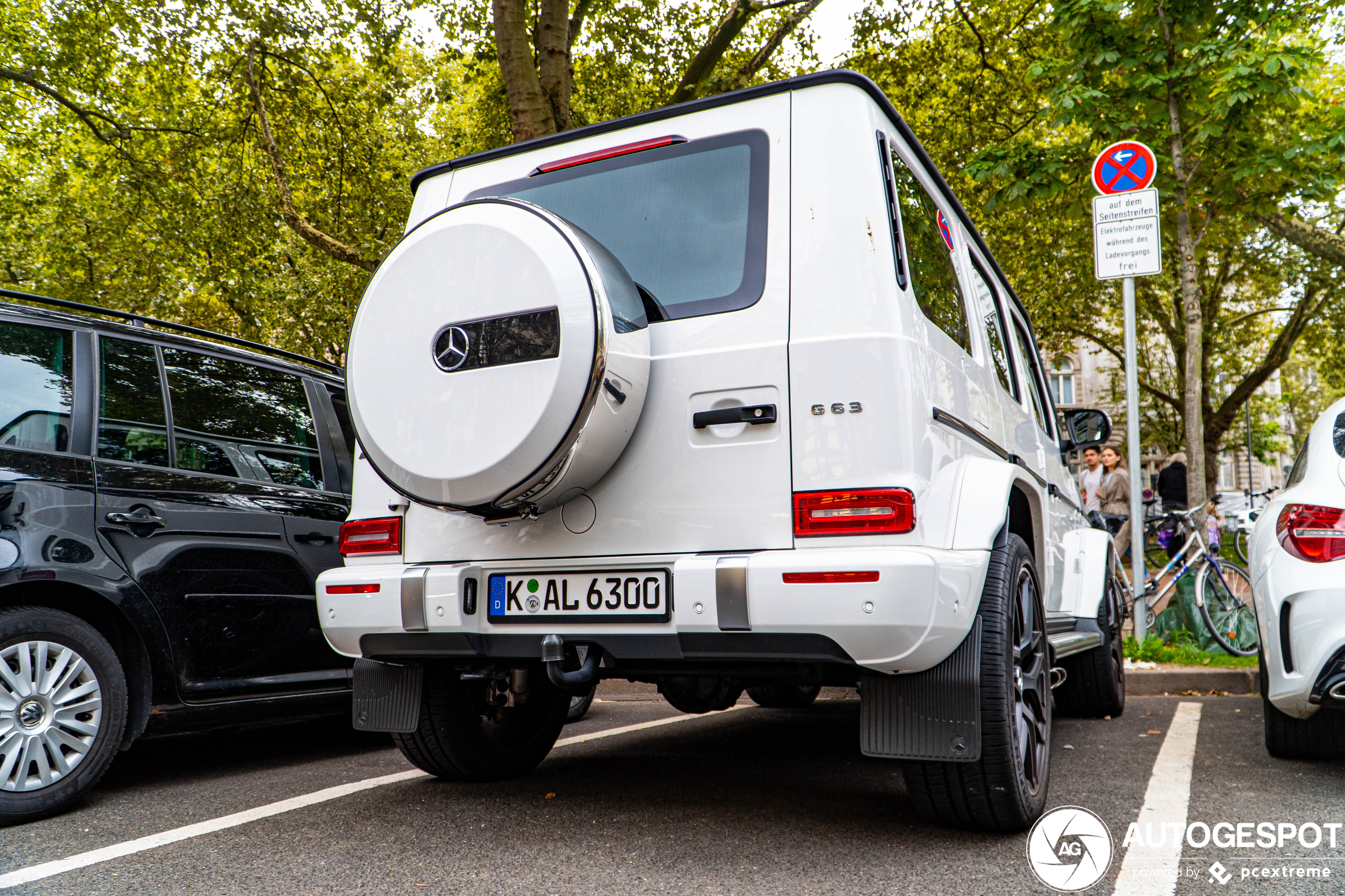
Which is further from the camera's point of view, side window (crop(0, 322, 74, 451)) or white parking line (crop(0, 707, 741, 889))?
side window (crop(0, 322, 74, 451))

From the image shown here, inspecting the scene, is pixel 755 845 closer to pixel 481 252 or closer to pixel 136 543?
pixel 481 252

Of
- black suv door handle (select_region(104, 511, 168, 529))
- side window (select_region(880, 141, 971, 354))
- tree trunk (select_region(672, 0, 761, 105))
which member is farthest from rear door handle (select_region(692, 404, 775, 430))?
tree trunk (select_region(672, 0, 761, 105))

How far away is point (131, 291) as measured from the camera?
15766 mm

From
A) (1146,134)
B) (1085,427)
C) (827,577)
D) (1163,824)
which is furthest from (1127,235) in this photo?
(827,577)

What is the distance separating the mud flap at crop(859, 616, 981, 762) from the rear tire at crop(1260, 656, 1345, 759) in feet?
6.75

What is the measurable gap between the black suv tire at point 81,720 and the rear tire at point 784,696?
10.9ft

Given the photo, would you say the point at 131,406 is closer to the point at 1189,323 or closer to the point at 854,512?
the point at 854,512

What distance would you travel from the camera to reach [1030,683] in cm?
317

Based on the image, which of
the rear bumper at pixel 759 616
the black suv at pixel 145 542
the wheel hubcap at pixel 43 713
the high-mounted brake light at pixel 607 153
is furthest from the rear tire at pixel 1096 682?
the wheel hubcap at pixel 43 713

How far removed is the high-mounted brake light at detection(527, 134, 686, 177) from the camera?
10.3 feet

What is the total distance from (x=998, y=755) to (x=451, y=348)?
1900 mm

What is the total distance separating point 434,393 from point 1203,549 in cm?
742

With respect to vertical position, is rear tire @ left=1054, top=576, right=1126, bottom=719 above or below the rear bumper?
below

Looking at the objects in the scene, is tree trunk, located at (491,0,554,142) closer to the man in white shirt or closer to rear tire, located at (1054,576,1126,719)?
rear tire, located at (1054,576,1126,719)
